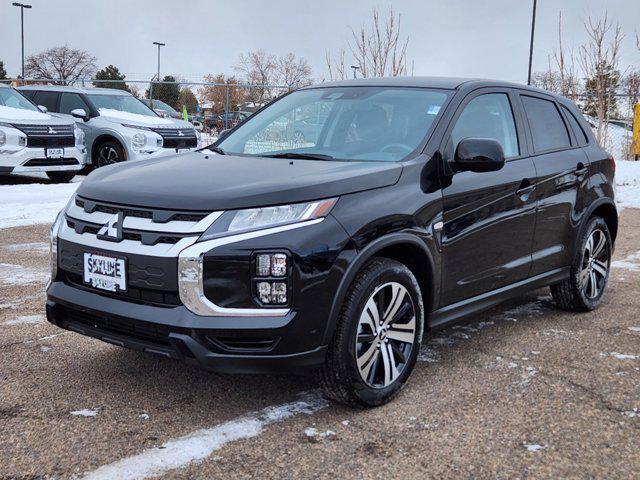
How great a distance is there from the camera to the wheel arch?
3321 mm

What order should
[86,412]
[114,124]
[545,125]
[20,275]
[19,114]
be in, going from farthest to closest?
[114,124], [19,114], [20,275], [545,125], [86,412]

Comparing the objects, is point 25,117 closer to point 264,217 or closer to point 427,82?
point 427,82

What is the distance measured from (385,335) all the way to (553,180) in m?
1.98

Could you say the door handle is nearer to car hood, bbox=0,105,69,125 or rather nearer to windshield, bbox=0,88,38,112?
car hood, bbox=0,105,69,125

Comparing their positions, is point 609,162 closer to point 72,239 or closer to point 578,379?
point 578,379

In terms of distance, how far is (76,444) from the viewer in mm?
3162

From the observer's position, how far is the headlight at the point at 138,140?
13.8 metres

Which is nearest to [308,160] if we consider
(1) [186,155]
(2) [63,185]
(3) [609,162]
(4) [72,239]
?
(1) [186,155]

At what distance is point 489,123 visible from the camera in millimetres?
4602

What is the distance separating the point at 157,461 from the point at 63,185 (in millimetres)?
9909

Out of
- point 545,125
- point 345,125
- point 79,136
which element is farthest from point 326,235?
point 79,136

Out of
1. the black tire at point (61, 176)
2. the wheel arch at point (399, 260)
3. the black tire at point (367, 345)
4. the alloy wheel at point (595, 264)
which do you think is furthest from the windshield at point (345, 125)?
the black tire at point (61, 176)

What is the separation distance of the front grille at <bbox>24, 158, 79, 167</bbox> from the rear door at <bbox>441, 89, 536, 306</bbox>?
31.4 feet

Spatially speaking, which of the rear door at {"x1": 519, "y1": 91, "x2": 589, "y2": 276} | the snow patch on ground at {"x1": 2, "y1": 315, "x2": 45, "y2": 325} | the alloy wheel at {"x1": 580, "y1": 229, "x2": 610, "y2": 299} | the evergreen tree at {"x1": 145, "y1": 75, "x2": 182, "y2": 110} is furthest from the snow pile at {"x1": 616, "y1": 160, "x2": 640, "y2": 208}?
the evergreen tree at {"x1": 145, "y1": 75, "x2": 182, "y2": 110}
